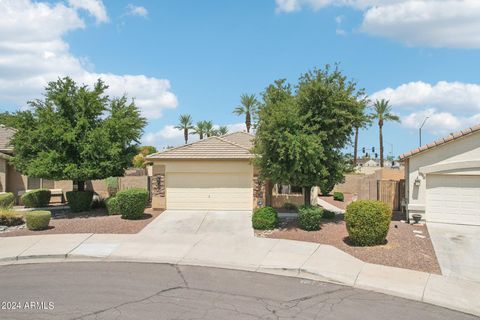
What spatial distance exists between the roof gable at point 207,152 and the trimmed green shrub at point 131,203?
3.35 m

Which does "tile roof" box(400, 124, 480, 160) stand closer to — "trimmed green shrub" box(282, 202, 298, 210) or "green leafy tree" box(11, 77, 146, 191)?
"trimmed green shrub" box(282, 202, 298, 210)

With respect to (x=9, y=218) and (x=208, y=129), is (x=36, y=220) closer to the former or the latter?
(x=9, y=218)

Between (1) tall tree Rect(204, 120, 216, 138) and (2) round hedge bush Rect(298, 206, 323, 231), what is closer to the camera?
(2) round hedge bush Rect(298, 206, 323, 231)

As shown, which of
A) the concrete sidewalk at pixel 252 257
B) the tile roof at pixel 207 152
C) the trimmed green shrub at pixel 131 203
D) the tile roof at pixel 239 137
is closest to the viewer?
the concrete sidewalk at pixel 252 257

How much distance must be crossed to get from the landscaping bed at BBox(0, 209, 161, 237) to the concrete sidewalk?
33.0 inches

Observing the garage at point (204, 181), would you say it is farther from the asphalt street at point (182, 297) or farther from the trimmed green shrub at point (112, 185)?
the asphalt street at point (182, 297)

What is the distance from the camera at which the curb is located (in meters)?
9.27

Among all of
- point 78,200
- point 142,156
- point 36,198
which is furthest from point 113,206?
point 142,156

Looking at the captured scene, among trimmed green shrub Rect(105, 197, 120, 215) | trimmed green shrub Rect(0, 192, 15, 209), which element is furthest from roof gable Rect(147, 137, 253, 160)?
trimmed green shrub Rect(0, 192, 15, 209)

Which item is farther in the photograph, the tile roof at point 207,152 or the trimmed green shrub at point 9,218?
the tile roof at point 207,152

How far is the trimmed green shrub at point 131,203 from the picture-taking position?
1817cm

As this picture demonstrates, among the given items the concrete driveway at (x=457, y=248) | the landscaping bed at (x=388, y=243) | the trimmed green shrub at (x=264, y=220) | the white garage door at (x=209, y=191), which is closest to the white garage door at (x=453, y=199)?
the concrete driveway at (x=457, y=248)

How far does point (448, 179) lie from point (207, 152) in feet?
37.2

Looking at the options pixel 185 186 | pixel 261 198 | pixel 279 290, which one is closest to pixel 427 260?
pixel 279 290
